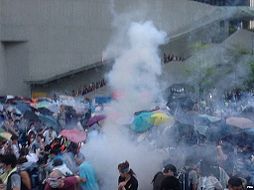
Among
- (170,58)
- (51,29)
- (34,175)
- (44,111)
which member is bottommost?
(34,175)

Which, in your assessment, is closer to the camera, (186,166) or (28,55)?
(186,166)

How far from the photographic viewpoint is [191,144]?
13.4 metres

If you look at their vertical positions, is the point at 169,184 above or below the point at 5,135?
below

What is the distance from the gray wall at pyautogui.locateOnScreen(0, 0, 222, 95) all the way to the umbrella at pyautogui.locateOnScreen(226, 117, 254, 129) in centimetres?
2759

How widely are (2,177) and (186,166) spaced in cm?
299

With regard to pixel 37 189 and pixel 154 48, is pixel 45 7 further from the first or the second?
pixel 37 189

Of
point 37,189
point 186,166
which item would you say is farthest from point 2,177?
point 186,166

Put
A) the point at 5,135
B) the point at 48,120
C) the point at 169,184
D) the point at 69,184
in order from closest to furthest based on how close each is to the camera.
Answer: the point at 169,184 < the point at 69,184 < the point at 5,135 < the point at 48,120

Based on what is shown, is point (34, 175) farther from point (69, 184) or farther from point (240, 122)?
point (240, 122)

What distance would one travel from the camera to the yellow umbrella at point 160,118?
14.1m

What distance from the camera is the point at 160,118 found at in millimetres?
14164

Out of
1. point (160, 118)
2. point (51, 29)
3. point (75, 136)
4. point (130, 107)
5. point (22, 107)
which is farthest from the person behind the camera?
point (51, 29)

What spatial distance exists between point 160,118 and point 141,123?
34cm

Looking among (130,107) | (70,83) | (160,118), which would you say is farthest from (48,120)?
(70,83)
